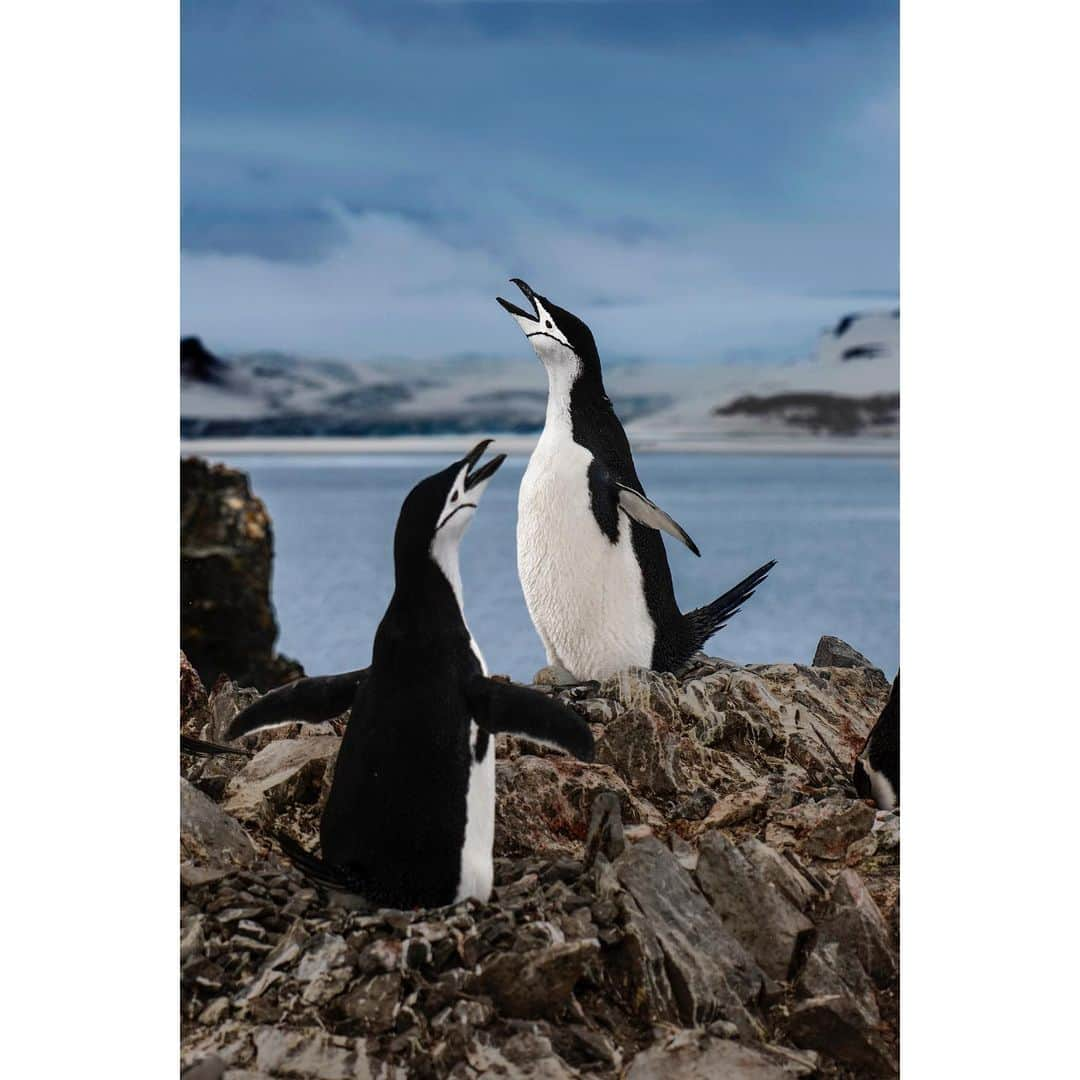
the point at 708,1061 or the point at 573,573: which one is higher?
the point at 573,573

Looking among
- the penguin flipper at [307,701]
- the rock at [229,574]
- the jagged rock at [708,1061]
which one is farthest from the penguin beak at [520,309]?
the jagged rock at [708,1061]

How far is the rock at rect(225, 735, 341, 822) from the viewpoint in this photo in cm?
292

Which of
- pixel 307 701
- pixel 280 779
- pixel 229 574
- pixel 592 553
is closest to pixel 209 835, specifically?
pixel 280 779

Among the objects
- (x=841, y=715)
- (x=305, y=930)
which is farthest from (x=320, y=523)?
(x=841, y=715)

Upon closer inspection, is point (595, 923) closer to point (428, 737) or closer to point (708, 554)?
point (428, 737)

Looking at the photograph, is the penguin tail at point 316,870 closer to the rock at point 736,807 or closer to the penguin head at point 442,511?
the penguin head at point 442,511

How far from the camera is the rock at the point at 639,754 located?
2.92 meters

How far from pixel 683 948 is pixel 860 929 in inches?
14.3

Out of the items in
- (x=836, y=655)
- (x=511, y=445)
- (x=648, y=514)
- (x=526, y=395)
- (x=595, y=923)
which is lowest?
(x=595, y=923)

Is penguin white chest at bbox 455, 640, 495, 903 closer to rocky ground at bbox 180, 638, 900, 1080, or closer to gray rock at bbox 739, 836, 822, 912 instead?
rocky ground at bbox 180, 638, 900, 1080

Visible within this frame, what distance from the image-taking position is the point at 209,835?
2.89 meters

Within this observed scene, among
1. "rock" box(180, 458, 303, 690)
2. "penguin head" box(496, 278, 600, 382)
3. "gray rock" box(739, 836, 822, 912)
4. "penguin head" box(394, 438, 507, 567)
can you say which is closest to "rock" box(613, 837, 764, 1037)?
"gray rock" box(739, 836, 822, 912)

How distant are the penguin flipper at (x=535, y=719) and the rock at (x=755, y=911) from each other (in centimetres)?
37
